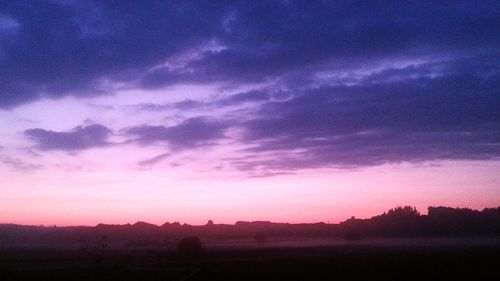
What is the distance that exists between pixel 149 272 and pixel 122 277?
5.15m

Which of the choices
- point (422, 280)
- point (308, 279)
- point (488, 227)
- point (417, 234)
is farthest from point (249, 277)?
point (488, 227)

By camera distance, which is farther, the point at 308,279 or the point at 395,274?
the point at 395,274

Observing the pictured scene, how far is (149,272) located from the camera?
4631 centimetres

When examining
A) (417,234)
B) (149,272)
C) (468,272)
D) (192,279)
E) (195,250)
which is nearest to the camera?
(192,279)

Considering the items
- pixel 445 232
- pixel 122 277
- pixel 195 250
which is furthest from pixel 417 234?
pixel 122 277

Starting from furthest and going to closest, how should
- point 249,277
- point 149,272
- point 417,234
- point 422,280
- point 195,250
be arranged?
1. point 417,234
2. point 195,250
3. point 149,272
4. point 249,277
5. point 422,280

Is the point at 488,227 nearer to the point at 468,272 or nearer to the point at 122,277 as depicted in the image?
the point at 468,272

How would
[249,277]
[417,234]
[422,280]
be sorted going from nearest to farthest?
1. [422,280]
2. [249,277]
3. [417,234]

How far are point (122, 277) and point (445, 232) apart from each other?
17279 cm

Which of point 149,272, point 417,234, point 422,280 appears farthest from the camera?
point 417,234

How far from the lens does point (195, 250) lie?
74.0 metres

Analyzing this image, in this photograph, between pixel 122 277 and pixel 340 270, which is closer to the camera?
pixel 122 277

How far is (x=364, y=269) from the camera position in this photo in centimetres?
4691

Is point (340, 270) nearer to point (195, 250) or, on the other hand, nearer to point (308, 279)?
point (308, 279)
